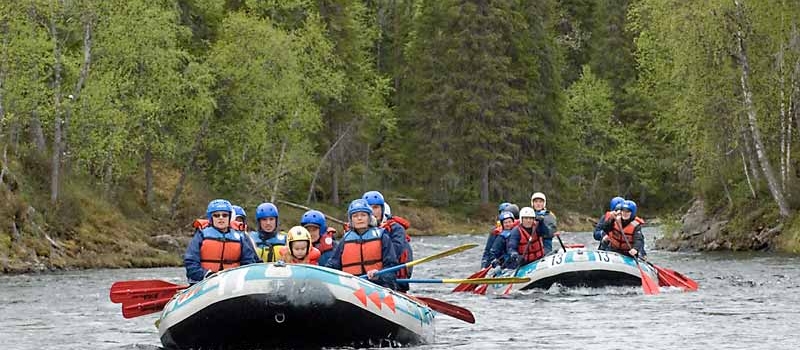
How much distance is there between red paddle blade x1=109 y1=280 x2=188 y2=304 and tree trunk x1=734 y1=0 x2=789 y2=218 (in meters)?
20.8

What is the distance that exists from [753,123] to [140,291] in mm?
21343

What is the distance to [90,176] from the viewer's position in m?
35.3

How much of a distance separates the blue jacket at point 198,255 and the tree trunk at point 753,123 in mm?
20322

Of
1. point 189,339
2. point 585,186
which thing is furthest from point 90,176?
point 585,186

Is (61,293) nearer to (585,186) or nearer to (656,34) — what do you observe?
(656,34)

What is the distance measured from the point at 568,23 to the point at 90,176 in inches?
1515

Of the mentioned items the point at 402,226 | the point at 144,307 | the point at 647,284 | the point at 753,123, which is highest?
the point at 753,123

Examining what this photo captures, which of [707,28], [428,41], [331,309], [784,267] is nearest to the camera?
[331,309]

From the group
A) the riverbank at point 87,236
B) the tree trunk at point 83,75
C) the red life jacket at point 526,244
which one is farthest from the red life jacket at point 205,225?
the tree trunk at point 83,75

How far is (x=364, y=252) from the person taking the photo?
13.7m

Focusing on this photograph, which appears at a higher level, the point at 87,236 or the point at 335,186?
the point at 335,186

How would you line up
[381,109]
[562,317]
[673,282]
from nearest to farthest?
[562,317], [673,282], [381,109]

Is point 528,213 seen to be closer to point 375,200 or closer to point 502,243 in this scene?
point 502,243

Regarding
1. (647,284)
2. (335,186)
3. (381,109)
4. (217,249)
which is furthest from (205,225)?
(381,109)
